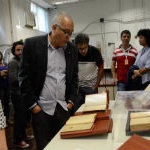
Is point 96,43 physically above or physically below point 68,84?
above

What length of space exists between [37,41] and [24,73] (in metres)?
0.25

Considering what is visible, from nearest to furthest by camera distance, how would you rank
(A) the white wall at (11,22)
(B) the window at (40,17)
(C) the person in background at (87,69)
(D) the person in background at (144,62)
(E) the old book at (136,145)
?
(E) the old book at (136,145), (C) the person in background at (87,69), (D) the person in background at (144,62), (A) the white wall at (11,22), (B) the window at (40,17)

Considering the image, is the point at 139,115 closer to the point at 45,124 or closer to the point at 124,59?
the point at 45,124

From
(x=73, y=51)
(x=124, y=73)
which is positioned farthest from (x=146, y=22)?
(x=73, y=51)

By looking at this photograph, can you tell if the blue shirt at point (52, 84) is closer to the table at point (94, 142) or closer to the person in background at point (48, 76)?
the person in background at point (48, 76)

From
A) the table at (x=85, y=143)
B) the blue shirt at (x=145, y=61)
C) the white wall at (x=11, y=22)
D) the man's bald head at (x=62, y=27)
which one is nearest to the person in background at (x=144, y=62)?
the blue shirt at (x=145, y=61)

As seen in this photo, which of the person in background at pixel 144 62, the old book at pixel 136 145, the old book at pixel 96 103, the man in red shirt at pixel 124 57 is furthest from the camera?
the man in red shirt at pixel 124 57

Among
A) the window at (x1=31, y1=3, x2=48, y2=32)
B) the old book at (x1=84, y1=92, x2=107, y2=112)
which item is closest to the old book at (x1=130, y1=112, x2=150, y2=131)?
the old book at (x1=84, y1=92, x2=107, y2=112)

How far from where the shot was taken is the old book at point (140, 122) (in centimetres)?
90

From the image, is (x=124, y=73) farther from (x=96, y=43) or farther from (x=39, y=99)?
(x=96, y=43)

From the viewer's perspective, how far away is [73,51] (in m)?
1.55

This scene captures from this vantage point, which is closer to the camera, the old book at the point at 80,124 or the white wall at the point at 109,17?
the old book at the point at 80,124

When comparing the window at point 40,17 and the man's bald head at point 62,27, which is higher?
the window at point 40,17

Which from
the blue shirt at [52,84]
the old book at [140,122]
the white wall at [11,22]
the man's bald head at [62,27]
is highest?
the white wall at [11,22]
